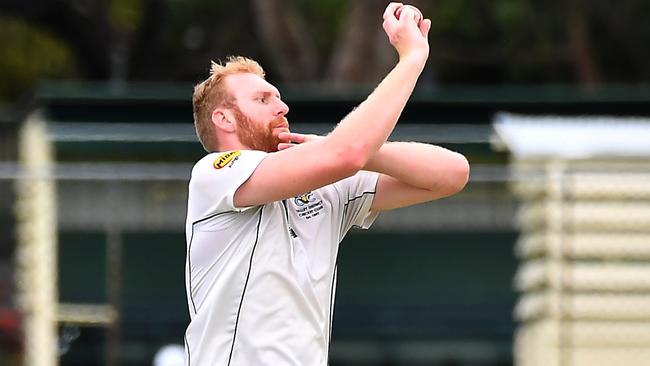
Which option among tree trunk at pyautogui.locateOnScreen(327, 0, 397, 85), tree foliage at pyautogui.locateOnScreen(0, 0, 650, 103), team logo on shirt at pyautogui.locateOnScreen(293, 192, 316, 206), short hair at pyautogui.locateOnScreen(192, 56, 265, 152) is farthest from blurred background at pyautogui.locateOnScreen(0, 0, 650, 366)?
tree foliage at pyautogui.locateOnScreen(0, 0, 650, 103)

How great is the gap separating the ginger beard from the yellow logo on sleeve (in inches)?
4.0

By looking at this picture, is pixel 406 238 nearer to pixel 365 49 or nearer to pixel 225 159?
pixel 365 49

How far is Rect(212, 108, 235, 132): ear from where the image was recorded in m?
3.71

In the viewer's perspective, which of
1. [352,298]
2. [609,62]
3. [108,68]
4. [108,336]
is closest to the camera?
[108,336]

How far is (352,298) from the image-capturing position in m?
11.2

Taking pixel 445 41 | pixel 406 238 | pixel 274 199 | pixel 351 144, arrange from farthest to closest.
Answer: pixel 445 41
pixel 406 238
pixel 274 199
pixel 351 144

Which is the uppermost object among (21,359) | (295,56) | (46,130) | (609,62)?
(609,62)

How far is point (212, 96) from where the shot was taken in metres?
3.76

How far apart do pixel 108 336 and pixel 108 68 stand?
23.8 ft

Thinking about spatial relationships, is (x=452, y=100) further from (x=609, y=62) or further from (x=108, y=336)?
(x=609, y=62)

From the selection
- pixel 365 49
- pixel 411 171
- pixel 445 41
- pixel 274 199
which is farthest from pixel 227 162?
pixel 445 41

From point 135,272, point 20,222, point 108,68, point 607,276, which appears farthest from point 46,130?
point 108,68

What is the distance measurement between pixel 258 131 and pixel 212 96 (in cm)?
16

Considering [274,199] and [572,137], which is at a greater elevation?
[572,137]
